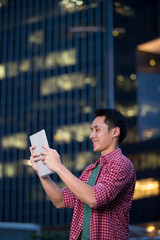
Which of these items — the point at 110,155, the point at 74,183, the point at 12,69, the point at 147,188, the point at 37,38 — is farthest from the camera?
the point at 37,38

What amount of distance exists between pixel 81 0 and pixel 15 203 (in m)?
30.2

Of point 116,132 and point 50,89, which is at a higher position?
point 50,89

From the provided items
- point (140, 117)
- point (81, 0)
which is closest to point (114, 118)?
point (140, 117)

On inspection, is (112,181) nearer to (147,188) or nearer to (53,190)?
(53,190)

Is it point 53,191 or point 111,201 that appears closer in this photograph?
point 111,201

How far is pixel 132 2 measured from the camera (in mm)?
69000

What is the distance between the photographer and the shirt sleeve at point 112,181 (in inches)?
104

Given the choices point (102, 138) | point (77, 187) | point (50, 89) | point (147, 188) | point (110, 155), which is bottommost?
point (147, 188)

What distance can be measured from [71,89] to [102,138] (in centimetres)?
5988

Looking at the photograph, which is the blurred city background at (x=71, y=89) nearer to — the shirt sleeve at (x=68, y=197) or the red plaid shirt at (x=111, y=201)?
the shirt sleeve at (x=68, y=197)

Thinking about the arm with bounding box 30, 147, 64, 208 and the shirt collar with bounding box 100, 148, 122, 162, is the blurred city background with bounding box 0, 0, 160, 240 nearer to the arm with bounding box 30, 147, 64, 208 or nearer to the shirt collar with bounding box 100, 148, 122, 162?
the arm with bounding box 30, 147, 64, 208

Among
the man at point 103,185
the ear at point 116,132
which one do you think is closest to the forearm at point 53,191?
the man at point 103,185

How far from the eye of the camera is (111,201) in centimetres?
279

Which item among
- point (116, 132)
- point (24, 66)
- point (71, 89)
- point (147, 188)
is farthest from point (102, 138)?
point (24, 66)
